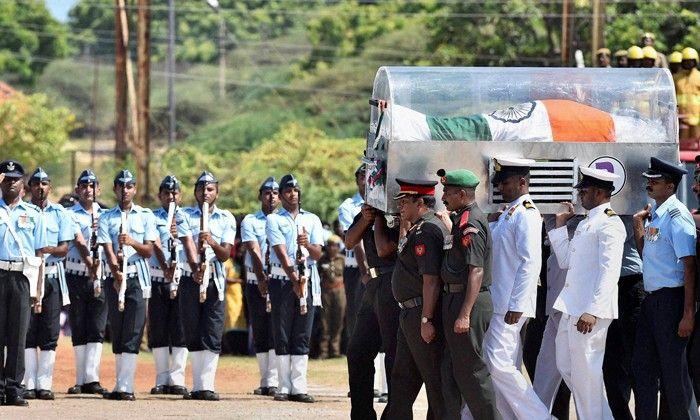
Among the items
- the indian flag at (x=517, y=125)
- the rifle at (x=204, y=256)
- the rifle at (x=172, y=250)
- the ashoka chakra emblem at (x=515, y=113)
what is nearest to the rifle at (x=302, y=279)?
the rifle at (x=204, y=256)

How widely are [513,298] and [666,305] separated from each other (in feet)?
3.77

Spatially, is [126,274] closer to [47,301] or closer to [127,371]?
[47,301]

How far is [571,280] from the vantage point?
12.3 meters

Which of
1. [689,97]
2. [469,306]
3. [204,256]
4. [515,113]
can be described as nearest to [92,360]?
[204,256]

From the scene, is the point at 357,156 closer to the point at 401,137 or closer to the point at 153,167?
the point at 153,167

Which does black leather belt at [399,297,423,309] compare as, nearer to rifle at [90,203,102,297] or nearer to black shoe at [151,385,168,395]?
rifle at [90,203,102,297]

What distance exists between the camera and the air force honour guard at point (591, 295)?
12117mm

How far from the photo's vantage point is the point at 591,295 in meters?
12.1

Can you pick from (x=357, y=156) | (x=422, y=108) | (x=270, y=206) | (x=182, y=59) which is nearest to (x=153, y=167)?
(x=357, y=156)

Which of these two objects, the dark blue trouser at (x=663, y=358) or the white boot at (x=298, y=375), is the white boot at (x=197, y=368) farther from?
the dark blue trouser at (x=663, y=358)

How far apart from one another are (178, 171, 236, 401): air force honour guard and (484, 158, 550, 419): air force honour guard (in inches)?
180

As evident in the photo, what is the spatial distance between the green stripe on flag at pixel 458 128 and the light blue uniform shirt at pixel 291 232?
344cm

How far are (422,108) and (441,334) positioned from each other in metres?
2.42

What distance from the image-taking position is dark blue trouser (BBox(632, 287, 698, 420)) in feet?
40.0
